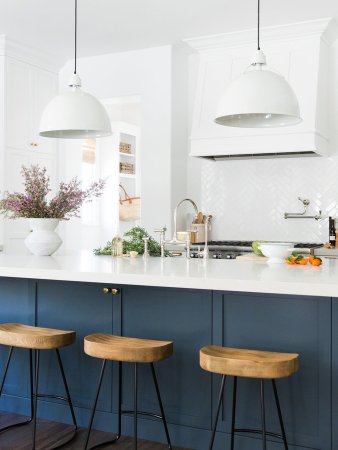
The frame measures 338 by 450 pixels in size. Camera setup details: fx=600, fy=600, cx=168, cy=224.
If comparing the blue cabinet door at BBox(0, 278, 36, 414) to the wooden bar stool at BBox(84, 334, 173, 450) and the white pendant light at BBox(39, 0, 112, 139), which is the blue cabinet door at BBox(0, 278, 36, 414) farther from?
the white pendant light at BBox(39, 0, 112, 139)

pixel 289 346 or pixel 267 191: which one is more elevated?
pixel 267 191

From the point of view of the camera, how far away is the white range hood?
17.6 ft

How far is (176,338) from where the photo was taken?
3229 millimetres

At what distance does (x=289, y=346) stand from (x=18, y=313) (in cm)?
172

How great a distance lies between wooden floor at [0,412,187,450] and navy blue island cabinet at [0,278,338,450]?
0.07 meters

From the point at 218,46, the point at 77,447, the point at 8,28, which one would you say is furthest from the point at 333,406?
the point at 8,28

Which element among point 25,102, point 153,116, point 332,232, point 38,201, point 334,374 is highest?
point 25,102

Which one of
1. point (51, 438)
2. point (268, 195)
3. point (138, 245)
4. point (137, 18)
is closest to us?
point (51, 438)

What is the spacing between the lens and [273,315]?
2.99 meters

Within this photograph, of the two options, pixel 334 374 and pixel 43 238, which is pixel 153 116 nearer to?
pixel 43 238

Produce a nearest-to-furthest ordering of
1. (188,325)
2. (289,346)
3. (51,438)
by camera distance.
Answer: (289,346) < (188,325) < (51,438)

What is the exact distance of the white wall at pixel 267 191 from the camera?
19.0 feet

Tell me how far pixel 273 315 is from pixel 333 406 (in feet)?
1.67

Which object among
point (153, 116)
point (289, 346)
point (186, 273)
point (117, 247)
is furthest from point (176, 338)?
point (153, 116)
